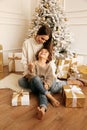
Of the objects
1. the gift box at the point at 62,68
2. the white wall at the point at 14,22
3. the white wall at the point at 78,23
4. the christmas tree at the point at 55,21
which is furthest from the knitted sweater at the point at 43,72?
the white wall at the point at 14,22

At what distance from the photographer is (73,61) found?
2.36 meters

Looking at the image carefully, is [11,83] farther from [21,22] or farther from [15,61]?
[21,22]

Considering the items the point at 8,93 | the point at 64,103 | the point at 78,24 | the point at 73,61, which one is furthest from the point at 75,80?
the point at 78,24

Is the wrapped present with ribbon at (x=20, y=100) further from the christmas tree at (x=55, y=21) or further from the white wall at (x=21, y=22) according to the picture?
the white wall at (x=21, y=22)

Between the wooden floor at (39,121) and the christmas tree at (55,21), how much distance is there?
51.7 inches

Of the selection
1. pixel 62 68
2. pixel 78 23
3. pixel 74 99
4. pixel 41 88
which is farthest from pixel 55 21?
pixel 74 99

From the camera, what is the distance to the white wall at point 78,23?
2.76 m

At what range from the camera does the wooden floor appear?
1.14m

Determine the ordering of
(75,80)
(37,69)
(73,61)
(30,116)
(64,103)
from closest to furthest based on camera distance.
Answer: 1. (30,116)
2. (64,103)
3. (37,69)
4. (75,80)
5. (73,61)

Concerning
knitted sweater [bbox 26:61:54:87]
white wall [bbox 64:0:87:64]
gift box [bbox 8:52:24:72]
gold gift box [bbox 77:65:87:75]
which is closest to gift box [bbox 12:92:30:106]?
knitted sweater [bbox 26:61:54:87]

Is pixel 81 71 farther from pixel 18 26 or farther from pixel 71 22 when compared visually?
pixel 18 26

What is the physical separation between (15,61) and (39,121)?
1.60 m

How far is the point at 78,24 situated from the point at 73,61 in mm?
915

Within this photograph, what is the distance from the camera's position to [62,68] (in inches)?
89.1
